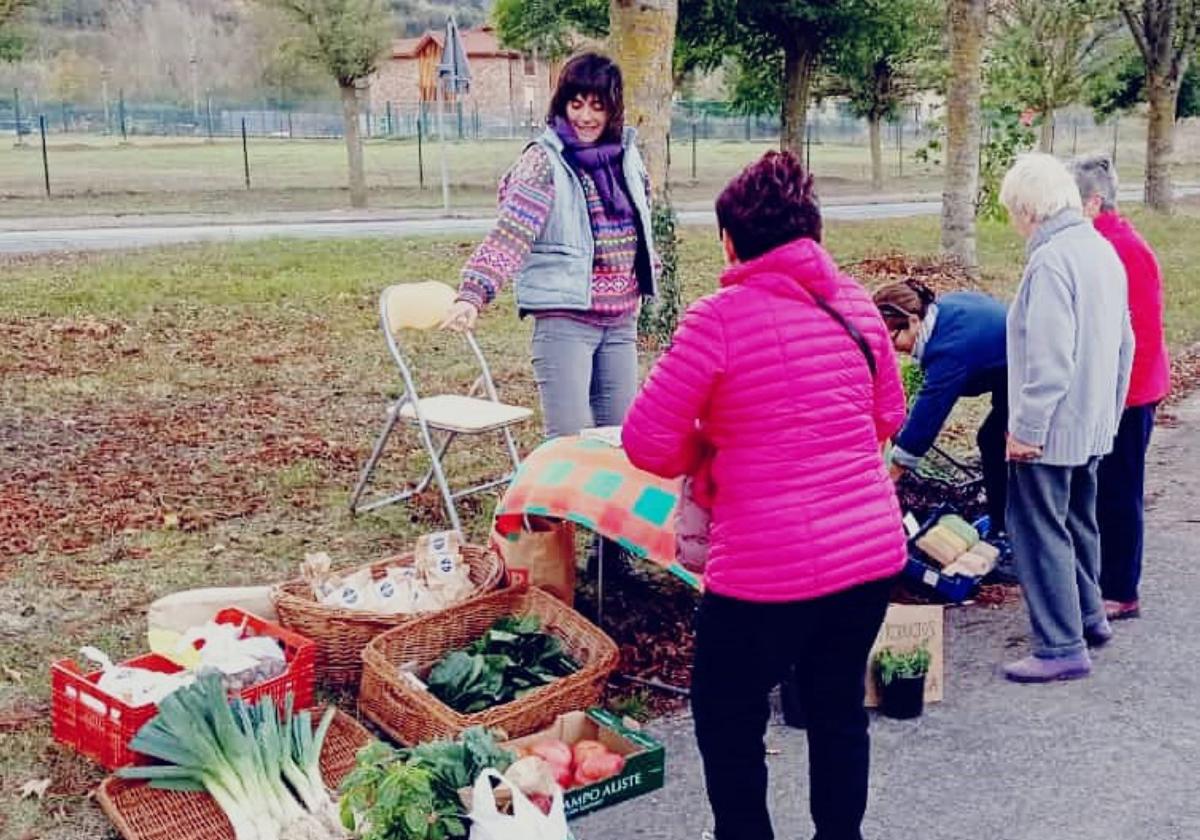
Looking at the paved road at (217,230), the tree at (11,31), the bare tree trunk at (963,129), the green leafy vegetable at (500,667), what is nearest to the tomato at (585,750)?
the green leafy vegetable at (500,667)

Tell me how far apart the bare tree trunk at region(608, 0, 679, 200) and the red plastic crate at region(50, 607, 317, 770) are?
19.8 feet

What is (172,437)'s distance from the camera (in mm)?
7852

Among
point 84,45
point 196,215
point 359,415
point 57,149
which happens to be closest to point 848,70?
point 196,215

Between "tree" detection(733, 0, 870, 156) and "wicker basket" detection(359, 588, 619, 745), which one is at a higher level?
"tree" detection(733, 0, 870, 156)

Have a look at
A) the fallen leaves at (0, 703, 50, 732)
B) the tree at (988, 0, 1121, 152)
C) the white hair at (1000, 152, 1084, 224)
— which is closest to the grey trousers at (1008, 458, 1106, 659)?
the white hair at (1000, 152, 1084, 224)

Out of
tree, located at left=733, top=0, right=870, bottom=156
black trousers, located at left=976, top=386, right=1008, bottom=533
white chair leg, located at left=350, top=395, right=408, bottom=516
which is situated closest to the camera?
black trousers, located at left=976, top=386, right=1008, bottom=533

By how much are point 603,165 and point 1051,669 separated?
232cm

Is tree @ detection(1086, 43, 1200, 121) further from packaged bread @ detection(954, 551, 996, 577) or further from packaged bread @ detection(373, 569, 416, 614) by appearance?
packaged bread @ detection(373, 569, 416, 614)

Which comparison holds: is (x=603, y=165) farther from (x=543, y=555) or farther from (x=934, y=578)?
(x=934, y=578)

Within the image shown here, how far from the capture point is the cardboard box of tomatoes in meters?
3.80

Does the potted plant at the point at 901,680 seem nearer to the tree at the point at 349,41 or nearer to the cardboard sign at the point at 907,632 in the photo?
the cardboard sign at the point at 907,632

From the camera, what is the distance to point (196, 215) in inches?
952

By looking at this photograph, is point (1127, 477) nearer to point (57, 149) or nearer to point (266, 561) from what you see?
point (266, 561)

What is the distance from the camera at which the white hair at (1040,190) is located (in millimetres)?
4312
